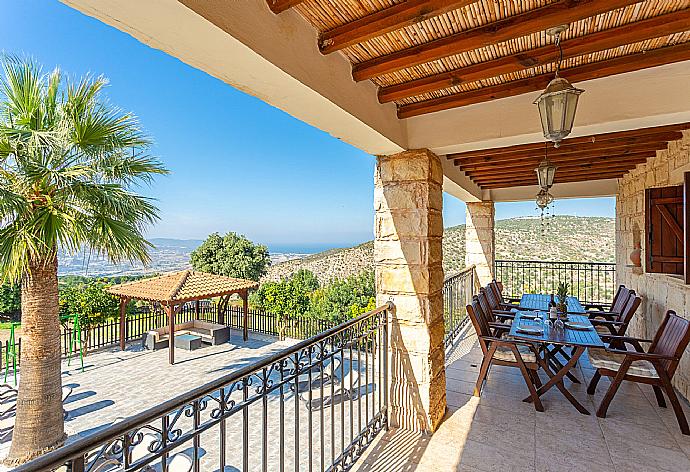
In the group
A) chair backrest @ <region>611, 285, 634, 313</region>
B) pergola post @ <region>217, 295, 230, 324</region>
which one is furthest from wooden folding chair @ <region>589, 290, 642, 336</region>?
pergola post @ <region>217, 295, 230, 324</region>

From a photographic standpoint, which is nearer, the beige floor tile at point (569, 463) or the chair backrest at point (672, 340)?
the beige floor tile at point (569, 463)

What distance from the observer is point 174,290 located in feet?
29.7

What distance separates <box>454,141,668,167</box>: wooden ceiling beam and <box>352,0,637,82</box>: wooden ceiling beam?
251 cm

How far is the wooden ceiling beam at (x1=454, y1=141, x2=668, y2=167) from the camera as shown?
11.9ft

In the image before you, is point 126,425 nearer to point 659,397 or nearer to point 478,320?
point 478,320

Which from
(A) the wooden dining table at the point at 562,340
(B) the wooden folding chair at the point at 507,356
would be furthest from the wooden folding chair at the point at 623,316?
(B) the wooden folding chair at the point at 507,356

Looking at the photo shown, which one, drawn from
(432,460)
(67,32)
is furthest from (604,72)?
(67,32)

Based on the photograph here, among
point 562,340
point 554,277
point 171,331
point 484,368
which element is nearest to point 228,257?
point 171,331

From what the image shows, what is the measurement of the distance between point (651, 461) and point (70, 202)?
6.98 metres

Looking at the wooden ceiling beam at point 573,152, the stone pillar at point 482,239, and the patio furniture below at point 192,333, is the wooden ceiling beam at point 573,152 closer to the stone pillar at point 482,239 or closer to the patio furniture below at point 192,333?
the stone pillar at point 482,239

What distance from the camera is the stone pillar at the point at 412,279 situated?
2.72 m

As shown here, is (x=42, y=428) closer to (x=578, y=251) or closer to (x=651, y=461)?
(x=651, y=461)

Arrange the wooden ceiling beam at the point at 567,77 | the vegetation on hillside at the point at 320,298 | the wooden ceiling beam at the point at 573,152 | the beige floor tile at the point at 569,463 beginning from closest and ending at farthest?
the wooden ceiling beam at the point at 567,77
the beige floor tile at the point at 569,463
the wooden ceiling beam at the point at 573,152
the vegetation on hillside at the point at 320,298

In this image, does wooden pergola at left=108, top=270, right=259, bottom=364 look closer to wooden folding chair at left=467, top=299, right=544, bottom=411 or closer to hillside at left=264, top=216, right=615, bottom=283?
hillside at left=264, top=216, right=615, bottom=283
